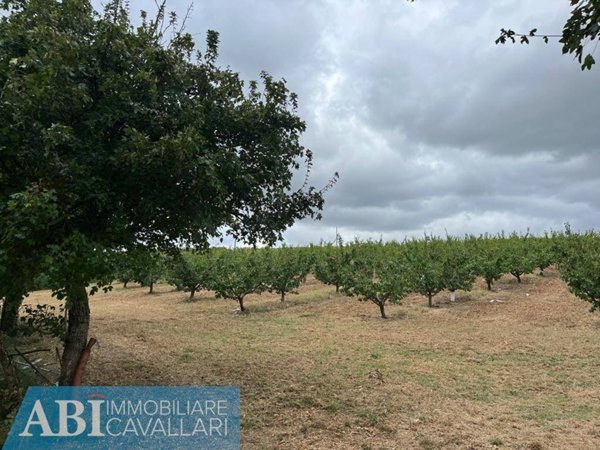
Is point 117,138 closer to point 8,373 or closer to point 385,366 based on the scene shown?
point 8,373

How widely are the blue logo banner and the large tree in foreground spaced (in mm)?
782

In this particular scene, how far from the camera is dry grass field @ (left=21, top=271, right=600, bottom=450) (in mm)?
6207

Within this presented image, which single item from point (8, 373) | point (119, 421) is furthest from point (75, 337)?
point (119, 421)

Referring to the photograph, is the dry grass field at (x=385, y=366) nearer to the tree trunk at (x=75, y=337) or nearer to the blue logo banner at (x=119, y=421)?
the blue logo banner at (x=119, y=421)

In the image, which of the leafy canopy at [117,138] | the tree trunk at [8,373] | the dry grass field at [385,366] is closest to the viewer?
the leafy canopy at [117,138]

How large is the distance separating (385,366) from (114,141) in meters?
6.77

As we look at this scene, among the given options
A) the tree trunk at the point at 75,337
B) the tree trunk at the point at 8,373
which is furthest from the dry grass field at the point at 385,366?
the tree trunk at the point at 8,373

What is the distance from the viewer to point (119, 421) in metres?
6.02

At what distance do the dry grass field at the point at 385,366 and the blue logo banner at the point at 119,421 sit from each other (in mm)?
434

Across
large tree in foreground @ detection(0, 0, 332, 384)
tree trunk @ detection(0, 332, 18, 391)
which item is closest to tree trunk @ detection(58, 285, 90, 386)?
large tree in foreground @ detection(0, 0, 332, 384)

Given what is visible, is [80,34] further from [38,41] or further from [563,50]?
[563,50]

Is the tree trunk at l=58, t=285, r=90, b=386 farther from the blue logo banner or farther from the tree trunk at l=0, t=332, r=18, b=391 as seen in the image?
the tree trunk at l=0, t=332, r=18, b=391

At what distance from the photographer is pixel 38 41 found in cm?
500

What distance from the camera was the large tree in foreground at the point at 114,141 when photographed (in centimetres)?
486
